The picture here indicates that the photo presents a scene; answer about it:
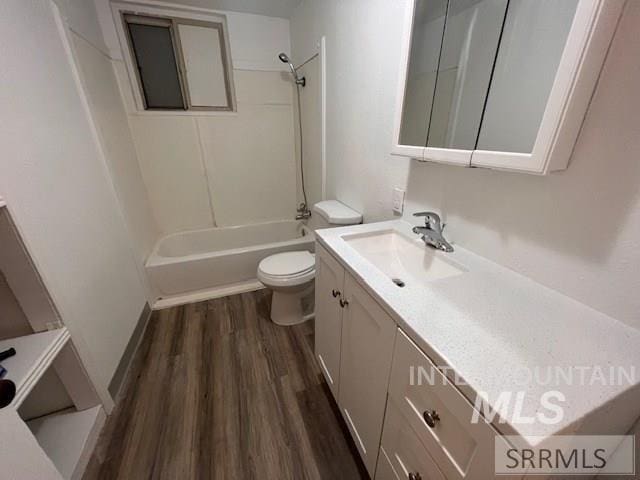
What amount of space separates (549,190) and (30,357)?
5.95 ft

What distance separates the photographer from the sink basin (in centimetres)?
100

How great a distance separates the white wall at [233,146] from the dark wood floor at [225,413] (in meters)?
1.34

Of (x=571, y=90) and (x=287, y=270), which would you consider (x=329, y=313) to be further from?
(x=571, y=90)

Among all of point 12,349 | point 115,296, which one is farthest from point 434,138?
point 115,296

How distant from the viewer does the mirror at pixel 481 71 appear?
70cm

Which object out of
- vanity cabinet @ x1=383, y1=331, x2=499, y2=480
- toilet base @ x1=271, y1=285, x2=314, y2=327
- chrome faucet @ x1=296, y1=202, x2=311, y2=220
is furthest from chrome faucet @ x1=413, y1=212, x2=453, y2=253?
chrome faucet @ x1=296, y1=202, x2=311, y2=220

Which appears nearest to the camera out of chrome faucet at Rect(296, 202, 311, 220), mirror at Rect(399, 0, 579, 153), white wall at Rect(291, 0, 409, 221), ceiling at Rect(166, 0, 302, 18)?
mirror at Rect(399, 0, 579, 153)

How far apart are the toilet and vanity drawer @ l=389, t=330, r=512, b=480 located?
1046 mm

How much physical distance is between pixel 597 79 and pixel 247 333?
202cm

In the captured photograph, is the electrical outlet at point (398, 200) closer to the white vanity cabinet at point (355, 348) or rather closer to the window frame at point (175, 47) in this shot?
the white vanity cabinet at point (355, 348)

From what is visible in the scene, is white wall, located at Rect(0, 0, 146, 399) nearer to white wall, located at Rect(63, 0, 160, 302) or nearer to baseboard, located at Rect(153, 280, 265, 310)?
white wall, located at Rect(63, 0, 160, 302)

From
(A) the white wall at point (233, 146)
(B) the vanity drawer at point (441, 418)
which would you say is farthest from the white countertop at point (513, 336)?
(A) the white wall at point (233, 146)

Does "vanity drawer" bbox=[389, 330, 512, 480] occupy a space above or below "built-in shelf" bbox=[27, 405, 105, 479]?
above

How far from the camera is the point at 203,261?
216 centimetres
